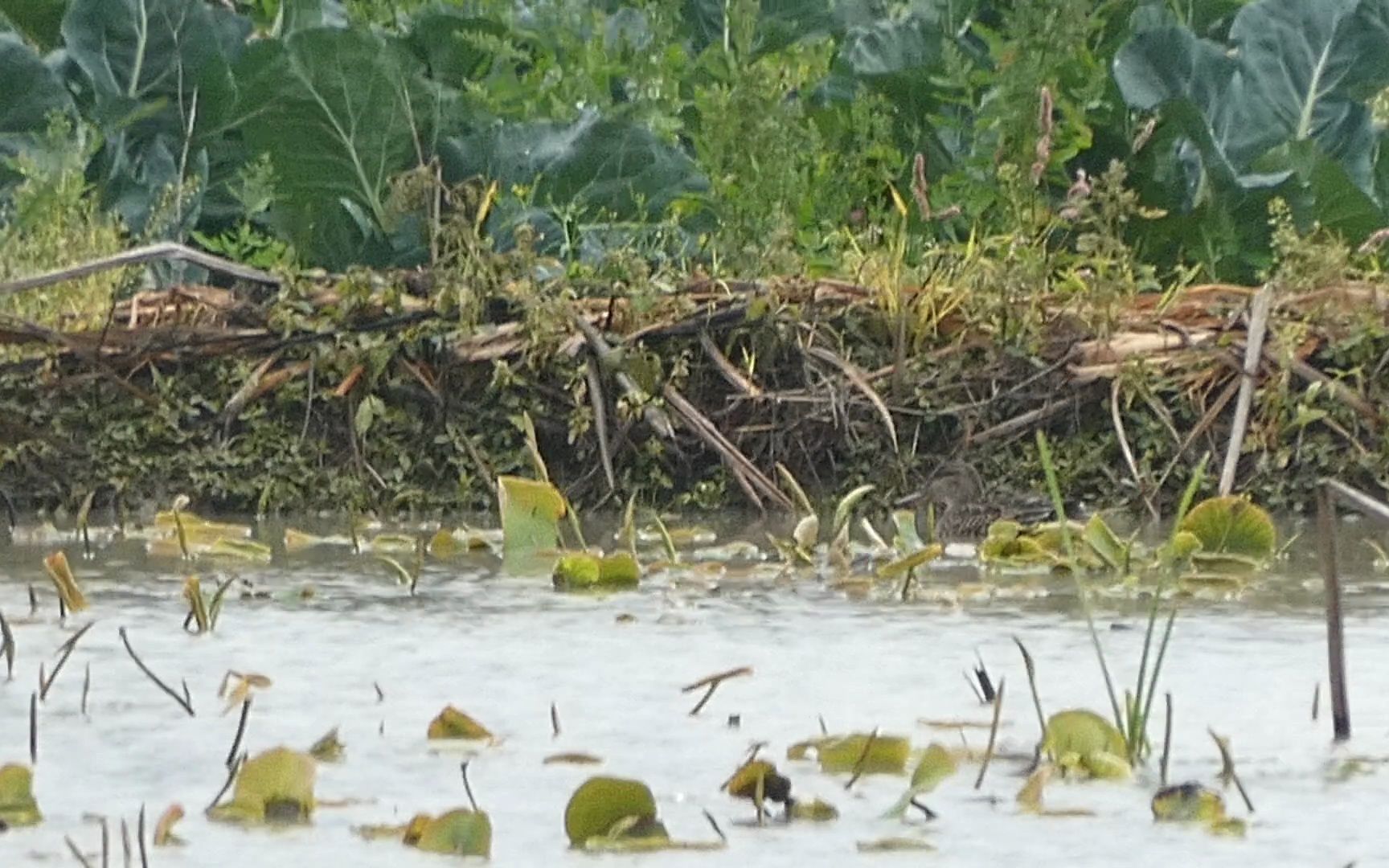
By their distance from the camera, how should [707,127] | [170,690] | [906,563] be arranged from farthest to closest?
[707,127]
[906,563]
[170,690]

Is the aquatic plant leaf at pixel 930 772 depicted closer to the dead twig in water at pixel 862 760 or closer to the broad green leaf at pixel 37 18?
the dead twig in water at pixel 862 760

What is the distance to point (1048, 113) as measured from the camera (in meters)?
5.29

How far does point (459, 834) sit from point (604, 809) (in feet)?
0.40

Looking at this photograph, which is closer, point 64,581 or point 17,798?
point 17,798

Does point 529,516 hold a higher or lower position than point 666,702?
higher

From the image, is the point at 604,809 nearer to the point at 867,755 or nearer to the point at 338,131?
the point at 867,755

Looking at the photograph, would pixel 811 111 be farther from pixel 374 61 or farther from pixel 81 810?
pixel 81 810

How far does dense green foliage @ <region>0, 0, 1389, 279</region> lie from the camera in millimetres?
5590

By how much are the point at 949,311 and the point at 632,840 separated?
2.82 m

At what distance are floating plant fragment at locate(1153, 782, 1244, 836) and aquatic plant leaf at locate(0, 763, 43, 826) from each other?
3.04ft

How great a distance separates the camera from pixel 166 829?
1.95 m

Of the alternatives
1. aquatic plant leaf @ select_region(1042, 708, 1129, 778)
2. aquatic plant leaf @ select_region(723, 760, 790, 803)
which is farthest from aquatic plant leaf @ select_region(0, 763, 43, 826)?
aquatic plant leaf @ select_region(1042, 708, 1129, 778)

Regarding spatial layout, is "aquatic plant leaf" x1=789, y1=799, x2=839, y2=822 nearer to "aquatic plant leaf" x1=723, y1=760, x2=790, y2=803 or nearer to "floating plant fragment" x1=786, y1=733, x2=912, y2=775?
"aquatic plant leaf" x1=723, y1=760, x2=790, y2=803

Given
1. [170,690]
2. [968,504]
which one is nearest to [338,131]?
[968,504]
